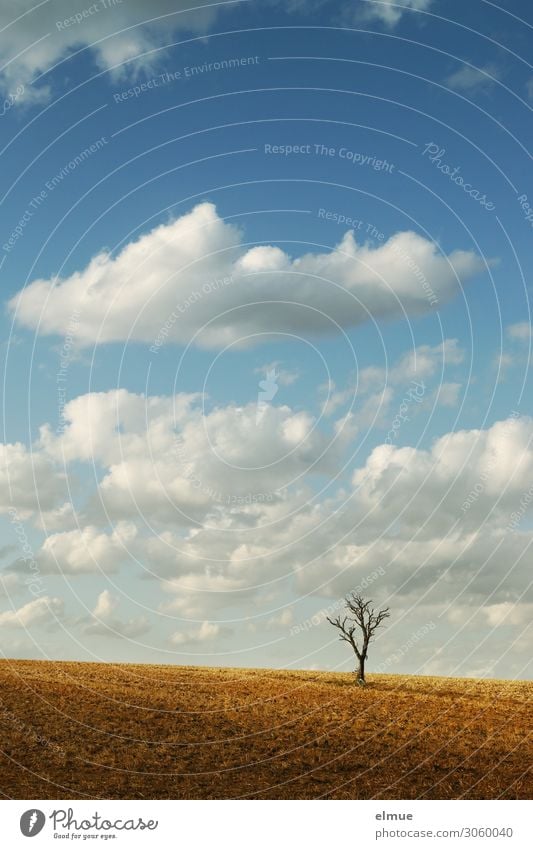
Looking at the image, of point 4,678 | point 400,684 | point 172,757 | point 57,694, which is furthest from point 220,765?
point 400,684

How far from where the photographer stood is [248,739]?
4378cm

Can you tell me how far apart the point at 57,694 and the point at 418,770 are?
24.4 m

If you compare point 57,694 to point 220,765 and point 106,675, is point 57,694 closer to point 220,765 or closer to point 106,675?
point 106,675

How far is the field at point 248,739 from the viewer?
3594 cm

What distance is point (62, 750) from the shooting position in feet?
131

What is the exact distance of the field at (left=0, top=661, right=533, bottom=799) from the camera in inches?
1415
